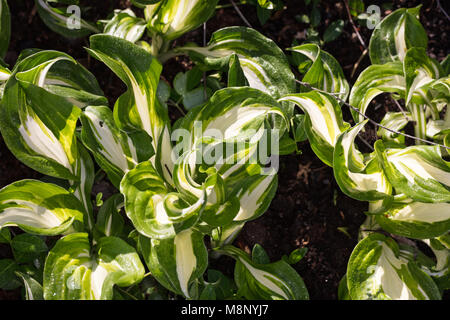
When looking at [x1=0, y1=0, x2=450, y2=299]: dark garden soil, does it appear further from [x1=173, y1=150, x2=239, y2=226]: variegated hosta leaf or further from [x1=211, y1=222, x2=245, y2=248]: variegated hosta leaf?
[x1=173, y1=150, x2=239, y2=226]: variegated hosta leaf

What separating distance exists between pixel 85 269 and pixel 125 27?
1.81 ft

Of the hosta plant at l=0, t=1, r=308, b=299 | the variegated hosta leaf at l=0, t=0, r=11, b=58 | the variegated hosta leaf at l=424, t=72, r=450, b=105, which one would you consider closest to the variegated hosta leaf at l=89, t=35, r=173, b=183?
the hosta plant at l=0, t=1, r=308, b=299

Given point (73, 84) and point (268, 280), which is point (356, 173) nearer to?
point (268, 280)

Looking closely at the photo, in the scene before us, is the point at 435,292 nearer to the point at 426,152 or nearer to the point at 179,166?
the point at 426,152

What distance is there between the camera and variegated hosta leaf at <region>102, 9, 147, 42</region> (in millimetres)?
1077

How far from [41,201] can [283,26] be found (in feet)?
2.58

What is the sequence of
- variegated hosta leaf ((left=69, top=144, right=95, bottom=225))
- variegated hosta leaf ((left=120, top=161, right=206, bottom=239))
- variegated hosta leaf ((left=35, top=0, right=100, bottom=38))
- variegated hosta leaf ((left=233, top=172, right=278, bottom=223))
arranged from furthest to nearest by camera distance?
variegated hosta leaf ((left=35, top=0, right=100, bottom=38)), variegated hosta leaf ((left=69, top=144, right=95, bottom=225)), variegated hosta leaf ((left=233, top=172, right=278, bottom=223)), variegated hosta leaf ((left=120, top=161, right=206, bottom=239))

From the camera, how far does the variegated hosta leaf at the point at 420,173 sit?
861 mm

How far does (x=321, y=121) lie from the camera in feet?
3.12

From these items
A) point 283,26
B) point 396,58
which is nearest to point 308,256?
point 396,58

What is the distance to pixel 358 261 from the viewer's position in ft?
3.30

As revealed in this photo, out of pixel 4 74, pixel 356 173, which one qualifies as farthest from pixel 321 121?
pixel 4 74

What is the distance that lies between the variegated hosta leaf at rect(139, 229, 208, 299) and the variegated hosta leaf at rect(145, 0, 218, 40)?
47cm
